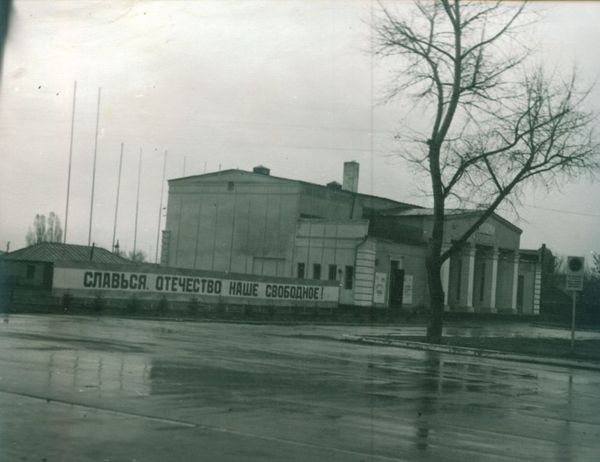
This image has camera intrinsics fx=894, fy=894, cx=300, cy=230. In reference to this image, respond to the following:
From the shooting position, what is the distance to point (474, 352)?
82.4 feet

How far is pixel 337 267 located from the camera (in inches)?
2176

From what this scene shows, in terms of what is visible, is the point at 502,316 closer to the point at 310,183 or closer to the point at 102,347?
the point at 310,183

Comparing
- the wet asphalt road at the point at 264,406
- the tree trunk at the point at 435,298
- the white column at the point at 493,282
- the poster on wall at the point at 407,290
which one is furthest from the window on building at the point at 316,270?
the wet asphalt road at the point at 264,406

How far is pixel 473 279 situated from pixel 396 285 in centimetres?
1099

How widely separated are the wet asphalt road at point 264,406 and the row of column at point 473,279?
43.7 metres

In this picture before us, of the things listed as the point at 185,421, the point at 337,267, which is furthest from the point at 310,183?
the point at 185,421

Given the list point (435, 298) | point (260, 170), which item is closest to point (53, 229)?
point (260, 170)

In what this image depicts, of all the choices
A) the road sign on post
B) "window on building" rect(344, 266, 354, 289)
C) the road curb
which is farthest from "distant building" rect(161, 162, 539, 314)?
the road sign on post

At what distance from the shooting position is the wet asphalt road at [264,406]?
799 cm

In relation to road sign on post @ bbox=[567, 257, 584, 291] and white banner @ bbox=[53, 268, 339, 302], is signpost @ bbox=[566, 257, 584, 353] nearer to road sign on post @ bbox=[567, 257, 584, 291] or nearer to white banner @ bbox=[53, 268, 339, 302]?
road sign on post @ bbox=[567, 257, 584, 291]

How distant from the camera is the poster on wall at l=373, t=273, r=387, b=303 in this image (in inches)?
2157

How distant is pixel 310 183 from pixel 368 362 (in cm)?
4036

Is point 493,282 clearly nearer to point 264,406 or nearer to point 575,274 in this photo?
point 575,274

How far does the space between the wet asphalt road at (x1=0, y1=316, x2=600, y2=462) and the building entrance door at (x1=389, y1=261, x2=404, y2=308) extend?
37.7 m
